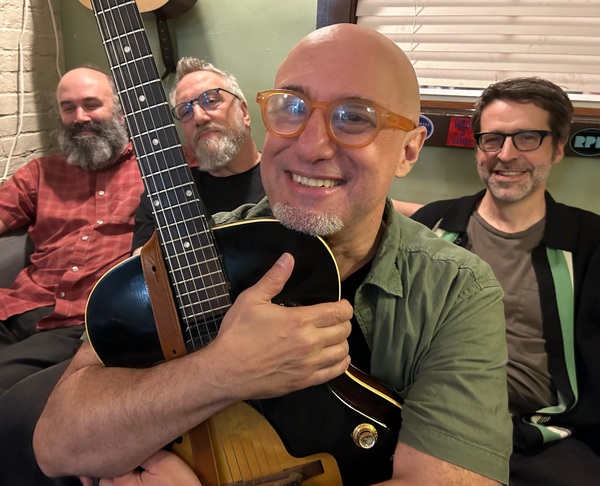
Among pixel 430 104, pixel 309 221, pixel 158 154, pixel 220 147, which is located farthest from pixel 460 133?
pixel 158 154

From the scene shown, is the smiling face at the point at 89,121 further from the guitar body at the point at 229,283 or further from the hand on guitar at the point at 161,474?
the hand on guitar at the point at 161,474

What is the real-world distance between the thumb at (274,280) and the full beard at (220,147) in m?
1.27

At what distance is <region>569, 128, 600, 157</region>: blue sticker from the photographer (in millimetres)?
1654

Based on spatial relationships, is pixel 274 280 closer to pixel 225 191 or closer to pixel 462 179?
pixel 225 191

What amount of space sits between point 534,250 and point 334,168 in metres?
0.92

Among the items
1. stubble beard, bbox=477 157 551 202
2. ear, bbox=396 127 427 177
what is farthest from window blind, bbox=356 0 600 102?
ear, bbox=396 127 427 177

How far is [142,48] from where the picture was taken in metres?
0.88

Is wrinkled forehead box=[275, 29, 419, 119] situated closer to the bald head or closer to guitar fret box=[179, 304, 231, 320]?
the bald head

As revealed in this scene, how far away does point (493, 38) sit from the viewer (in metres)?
1.76

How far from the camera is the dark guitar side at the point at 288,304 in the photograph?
2.58 ft

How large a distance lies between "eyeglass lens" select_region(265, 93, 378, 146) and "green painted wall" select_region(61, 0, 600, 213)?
45.1 inches

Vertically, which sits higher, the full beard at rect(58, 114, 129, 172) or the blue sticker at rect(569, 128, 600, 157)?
the blue sticker at rect(569, 128, 600, 157)

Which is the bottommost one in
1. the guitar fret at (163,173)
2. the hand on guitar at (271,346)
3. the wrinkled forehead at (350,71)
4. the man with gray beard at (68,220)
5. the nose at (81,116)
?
the man with gray beard at (68,220)

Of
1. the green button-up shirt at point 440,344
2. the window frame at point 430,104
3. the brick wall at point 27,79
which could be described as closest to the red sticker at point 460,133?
the window frame at point 430,104
